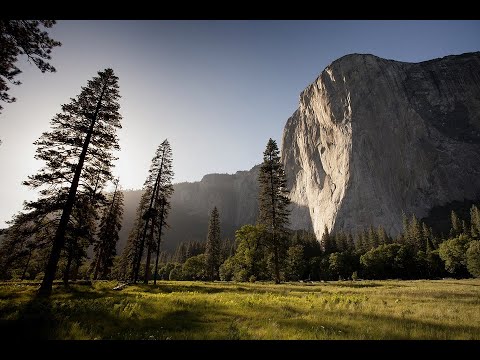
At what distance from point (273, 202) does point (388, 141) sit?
148692 mm

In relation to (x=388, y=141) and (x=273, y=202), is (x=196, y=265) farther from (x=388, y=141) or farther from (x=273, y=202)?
(x=388, y=141)

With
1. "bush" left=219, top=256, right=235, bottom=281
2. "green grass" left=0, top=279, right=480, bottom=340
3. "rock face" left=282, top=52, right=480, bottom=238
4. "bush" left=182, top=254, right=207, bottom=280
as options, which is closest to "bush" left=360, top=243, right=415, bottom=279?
"bush" left=219, top=256, right=235, bottom=281

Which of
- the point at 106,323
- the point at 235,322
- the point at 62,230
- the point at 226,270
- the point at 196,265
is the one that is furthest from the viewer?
the point at 196,265

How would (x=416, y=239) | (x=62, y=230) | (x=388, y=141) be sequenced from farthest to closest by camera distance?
(x=388, y=141) → (x=416, y=239) → (x=62, y=230)

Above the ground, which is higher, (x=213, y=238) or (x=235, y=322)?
(x=213, y=238)

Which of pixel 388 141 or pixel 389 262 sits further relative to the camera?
pixel 388 141

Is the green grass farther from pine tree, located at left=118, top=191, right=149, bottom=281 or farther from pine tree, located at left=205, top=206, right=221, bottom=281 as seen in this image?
pine tree, located at left=205, top=206, right=221, bottom=281

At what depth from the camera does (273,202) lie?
36.9m

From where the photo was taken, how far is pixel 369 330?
26.9ft

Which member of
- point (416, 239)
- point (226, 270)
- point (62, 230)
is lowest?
point (62, 230)

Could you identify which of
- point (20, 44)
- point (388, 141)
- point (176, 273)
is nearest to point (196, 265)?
point (176, 273)
